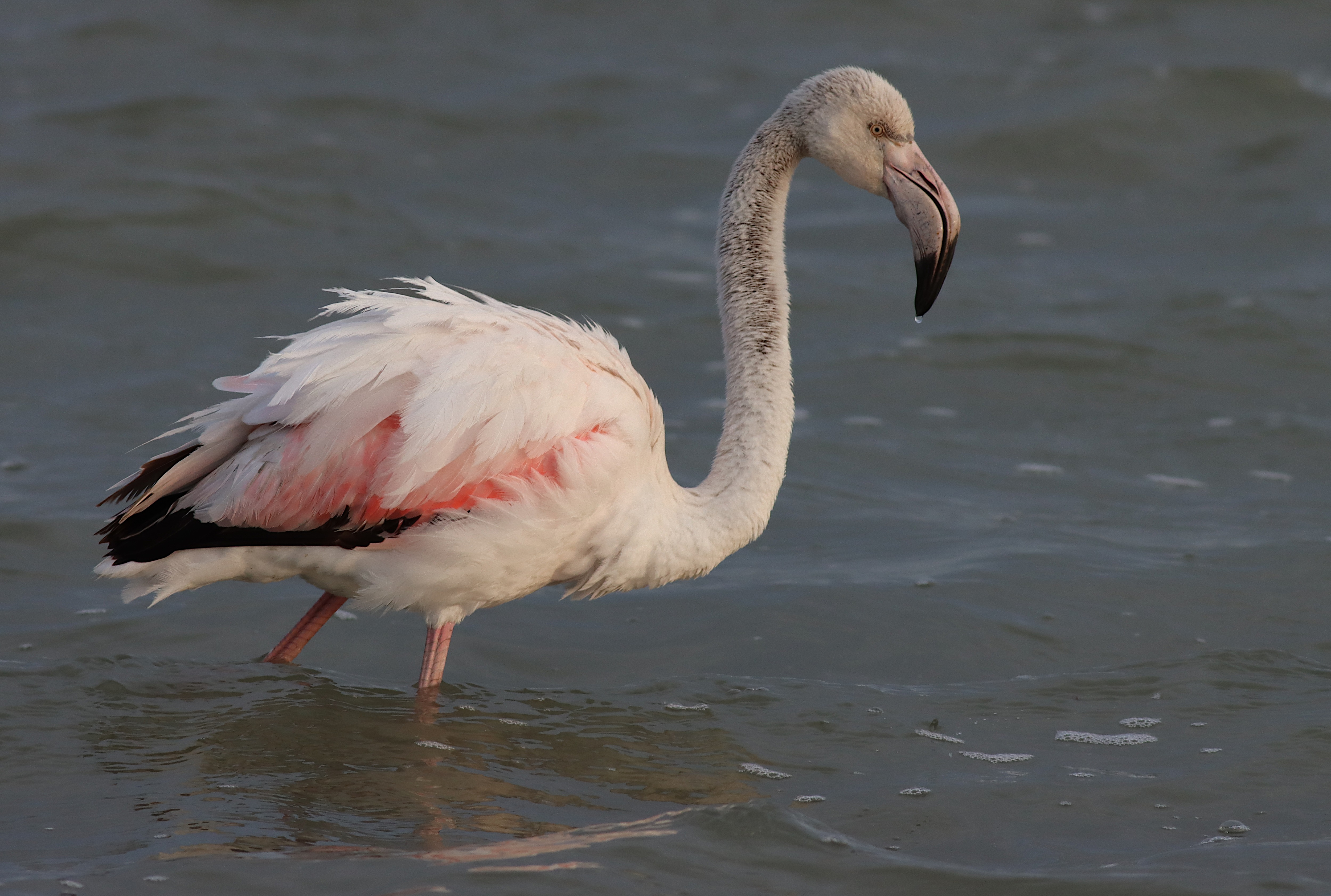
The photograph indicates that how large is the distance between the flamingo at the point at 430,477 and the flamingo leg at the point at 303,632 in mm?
344

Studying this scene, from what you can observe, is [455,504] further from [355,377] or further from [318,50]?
[318,50]

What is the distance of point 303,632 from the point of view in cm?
618

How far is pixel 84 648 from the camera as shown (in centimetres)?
671

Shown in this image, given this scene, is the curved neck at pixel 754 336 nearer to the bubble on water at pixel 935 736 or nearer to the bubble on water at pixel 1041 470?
the bubble on water at pixel 935 736

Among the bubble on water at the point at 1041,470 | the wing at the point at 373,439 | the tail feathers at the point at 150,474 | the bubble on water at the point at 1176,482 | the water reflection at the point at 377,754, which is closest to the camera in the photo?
the water reflection at the point at 377,754

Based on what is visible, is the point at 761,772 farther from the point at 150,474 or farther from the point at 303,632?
the point at 150,474

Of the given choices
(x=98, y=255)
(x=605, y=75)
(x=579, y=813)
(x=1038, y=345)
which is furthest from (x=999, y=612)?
(x=605, y=75)

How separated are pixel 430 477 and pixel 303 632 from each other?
1.17 metres

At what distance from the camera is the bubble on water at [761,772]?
18.3 feet

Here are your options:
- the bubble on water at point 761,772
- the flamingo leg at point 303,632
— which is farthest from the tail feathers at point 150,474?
the bubble on water at point 761,772

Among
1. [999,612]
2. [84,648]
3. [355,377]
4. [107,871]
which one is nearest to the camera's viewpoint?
[107,871]

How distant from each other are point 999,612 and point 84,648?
4.35 meters

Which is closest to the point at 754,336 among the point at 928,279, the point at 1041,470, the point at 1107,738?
the point at 928,279

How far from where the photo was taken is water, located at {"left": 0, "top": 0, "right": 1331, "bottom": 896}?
5121 millimetres
